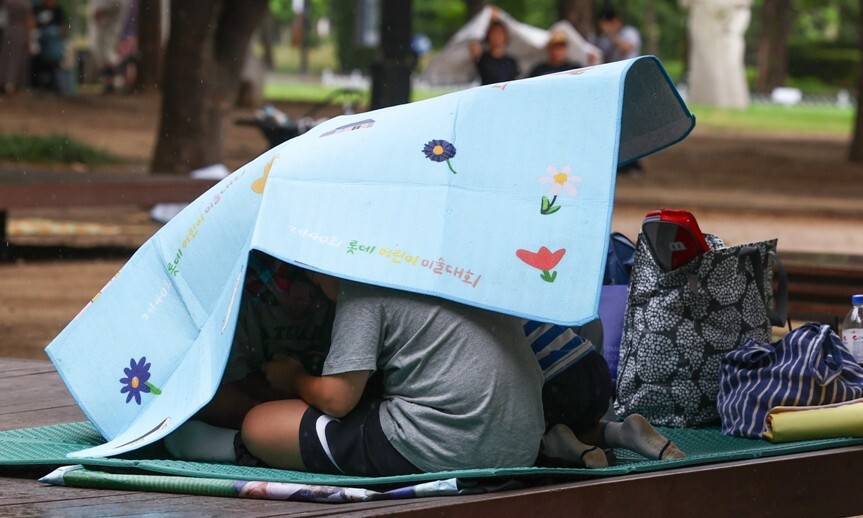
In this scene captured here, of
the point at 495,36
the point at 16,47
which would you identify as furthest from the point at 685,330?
the point at 16,47

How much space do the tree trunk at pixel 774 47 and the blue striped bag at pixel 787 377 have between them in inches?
1724

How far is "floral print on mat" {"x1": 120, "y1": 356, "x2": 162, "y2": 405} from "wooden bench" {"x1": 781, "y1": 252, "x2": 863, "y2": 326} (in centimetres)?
360

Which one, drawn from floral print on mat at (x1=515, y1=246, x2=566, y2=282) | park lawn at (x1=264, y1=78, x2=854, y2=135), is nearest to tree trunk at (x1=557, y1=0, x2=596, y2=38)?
park lawn at (x1=264, y1=78, x2=854, y2=135)

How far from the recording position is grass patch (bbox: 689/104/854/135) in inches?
1229

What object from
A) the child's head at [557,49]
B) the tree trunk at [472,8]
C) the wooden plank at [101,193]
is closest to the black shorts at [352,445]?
the wooden plank at [101,193]

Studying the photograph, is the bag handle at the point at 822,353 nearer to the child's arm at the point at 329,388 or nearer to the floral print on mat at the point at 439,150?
the floral print on mat at the point at 439,150

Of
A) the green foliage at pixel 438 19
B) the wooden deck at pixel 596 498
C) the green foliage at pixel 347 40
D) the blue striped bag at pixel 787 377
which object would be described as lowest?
the wooden deck at pixel 596 498

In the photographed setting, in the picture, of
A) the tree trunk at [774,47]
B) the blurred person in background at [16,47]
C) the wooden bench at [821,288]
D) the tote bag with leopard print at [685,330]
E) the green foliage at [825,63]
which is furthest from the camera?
the green foliage at [825,63]

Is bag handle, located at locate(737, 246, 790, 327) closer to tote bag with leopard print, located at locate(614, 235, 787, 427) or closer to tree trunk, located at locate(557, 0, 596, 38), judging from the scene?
tote bag with leopard print, located at locate(614, 235, 787, 427)

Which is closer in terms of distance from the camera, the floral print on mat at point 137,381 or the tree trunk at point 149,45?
the floral print on mat at point 137,381

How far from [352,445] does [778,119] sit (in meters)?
32.9

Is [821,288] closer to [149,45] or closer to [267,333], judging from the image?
[267,333]

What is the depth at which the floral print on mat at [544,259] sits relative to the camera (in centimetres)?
338

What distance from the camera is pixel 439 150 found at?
3.58 m
